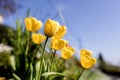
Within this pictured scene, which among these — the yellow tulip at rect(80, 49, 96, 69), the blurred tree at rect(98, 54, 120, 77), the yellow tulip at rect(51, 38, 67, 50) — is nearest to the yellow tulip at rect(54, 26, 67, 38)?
the yellow tulip at rect(51, 38, 67, 50)

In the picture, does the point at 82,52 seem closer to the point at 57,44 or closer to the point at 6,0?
the point at 57,44

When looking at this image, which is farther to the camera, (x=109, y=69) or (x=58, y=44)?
(x=109, y=69)

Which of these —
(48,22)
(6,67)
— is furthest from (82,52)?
(6,67)

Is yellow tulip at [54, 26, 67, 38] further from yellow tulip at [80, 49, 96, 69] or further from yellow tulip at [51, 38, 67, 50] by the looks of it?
yellow tulip at [80, 49, 96, 69]

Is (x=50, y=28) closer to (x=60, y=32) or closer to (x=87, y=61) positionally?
(x=60, y=32)

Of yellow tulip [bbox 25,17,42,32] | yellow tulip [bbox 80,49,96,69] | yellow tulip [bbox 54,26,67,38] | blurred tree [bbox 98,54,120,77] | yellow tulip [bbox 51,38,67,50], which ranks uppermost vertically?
yellow tulip [bbox 25,17,42,32]

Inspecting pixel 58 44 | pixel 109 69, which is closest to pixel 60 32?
pixel 58 44

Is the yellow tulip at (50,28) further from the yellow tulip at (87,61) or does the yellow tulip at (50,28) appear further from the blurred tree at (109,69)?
the blurred tree at (109,69)

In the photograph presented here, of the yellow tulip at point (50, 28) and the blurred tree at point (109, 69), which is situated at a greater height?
the yellow tulip at point (50, 28)

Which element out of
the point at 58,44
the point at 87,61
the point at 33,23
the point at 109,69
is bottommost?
the point at 109,69

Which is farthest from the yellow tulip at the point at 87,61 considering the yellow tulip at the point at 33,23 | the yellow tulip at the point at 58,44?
the yellow tulip at the point at 33,23

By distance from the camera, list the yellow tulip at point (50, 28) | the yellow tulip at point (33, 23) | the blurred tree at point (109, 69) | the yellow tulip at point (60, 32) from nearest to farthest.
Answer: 1. the yellow tulip at point (50, 28)
2. the yellow tulip at point (60, 32)
3. the yellow tulip at point (33, 23)
4. the blurred tree at point (109, 69)

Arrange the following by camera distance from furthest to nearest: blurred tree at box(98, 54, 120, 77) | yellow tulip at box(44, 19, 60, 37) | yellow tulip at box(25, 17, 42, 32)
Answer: blurred tree at box(98, 54, 120, 77), yellow tulip at box(25, 17, 42, 32), yellow tulip at box(44, 19, 60, 37)
